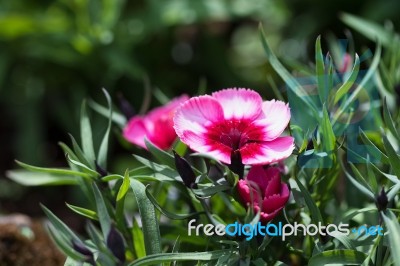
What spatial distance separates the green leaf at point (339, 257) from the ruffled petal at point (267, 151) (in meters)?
0.14

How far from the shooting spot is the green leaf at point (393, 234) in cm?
87

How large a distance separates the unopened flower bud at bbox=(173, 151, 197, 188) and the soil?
1.69 feet

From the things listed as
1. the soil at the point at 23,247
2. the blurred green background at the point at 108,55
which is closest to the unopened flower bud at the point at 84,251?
the soil at the point at 23,247

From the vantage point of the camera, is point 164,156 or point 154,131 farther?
point 154,131

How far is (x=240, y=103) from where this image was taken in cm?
103

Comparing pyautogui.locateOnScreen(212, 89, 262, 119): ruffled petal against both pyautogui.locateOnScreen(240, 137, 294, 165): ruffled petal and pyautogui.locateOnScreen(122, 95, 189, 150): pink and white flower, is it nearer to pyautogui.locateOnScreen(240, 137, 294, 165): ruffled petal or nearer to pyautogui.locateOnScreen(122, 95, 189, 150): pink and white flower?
pyautogui.locateOnScreen(240, 137, 294, 165): ruffled petal

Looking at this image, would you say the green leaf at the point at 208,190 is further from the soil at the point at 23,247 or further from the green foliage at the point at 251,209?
the soil at the point at 23,247

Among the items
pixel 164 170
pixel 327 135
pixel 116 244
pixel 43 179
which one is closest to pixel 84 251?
pixel 116 244

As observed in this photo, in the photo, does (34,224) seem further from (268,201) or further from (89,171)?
(268,201)

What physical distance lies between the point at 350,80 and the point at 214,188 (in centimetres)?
25

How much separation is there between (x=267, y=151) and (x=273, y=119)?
0.06m

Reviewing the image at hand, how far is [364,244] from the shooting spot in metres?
1.03

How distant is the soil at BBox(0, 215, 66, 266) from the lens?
138 centimetres

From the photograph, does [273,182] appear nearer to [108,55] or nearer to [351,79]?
[351,79]
